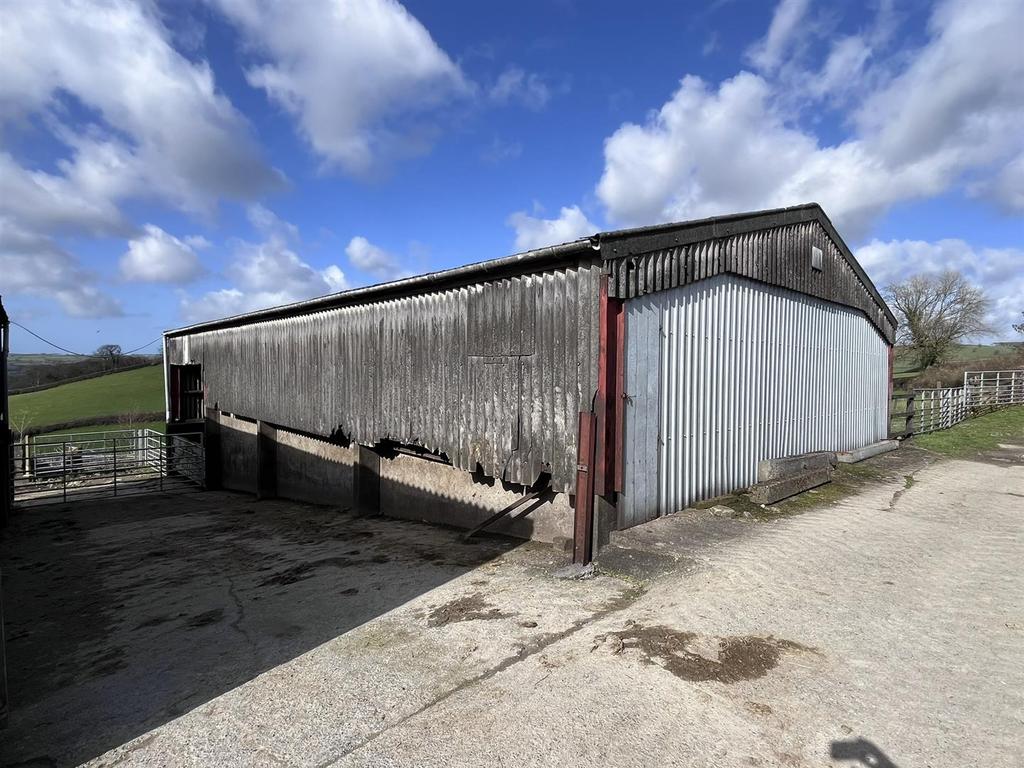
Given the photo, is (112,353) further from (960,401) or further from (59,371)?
(960,401)

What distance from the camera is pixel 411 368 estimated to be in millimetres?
9375

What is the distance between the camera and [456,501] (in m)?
9.30

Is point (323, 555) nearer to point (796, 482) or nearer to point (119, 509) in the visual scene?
point (796, 482)

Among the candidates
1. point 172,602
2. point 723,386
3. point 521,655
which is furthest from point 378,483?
point 521,655

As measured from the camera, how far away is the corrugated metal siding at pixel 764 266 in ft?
21.7

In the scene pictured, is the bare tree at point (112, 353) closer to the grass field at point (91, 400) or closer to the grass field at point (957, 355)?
the grass field at point (91, 400)

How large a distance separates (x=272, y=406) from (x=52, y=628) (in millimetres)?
8402

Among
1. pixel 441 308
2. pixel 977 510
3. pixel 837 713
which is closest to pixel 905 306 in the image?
pixel 977 510

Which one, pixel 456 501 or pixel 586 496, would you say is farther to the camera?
pixel 456 501

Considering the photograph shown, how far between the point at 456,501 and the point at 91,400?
43063 mm

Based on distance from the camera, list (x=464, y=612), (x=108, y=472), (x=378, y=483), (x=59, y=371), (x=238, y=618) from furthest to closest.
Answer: (x=59, y=371), (x=108, y=472), (x=378, y=483), (x=238, y=618), (x=464, y=612)

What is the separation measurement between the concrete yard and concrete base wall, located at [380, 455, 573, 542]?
367 millimetres

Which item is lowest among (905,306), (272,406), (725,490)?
(725,490)

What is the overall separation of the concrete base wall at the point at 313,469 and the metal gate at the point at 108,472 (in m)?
4.78
